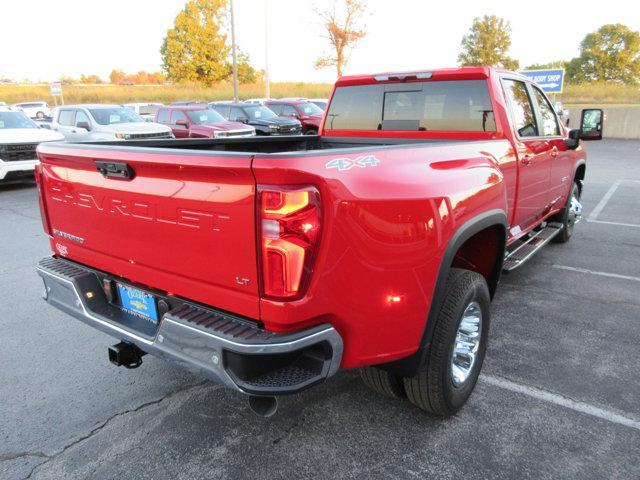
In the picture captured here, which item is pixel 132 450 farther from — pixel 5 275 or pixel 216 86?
pixel 216 86

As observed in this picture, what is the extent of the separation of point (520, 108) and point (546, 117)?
81 cm

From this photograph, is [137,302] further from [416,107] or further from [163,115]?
[163,115]

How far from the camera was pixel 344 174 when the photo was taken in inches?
74.7

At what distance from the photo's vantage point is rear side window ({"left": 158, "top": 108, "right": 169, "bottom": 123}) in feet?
52.6

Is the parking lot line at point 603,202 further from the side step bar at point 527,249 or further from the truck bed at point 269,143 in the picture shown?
the truck bed at point 269,143

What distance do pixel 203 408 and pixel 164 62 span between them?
53.6m

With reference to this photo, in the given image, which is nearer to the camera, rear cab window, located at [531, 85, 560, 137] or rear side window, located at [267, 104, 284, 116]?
rear cab window, located at [531, 85, 560, 137]

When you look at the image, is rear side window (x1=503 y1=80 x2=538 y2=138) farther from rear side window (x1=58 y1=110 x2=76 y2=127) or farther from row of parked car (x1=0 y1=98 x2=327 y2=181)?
rear side window (x1=58 y1=110 x2=76 y2=127)

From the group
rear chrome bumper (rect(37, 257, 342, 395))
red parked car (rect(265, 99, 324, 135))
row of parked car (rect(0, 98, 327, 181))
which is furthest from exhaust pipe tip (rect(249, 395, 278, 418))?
red parked car (rect(265, 99, 324, 135))

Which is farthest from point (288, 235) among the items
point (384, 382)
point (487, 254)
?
point (487, 254)

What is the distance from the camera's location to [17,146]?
10328mm

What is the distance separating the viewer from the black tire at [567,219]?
583 centimetres

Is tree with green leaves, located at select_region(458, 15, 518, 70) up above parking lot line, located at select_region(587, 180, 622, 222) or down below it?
above

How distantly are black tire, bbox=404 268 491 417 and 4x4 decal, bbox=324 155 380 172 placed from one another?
0.90 m
